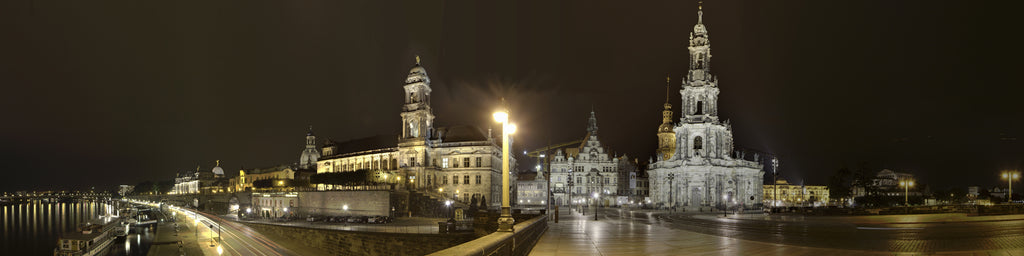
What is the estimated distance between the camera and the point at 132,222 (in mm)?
112438

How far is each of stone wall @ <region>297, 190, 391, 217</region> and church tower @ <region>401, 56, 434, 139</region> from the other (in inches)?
605

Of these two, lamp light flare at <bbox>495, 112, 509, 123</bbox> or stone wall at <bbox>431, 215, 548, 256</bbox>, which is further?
lamp light flare at <bbox>495, 112, 509, 123</bbox>

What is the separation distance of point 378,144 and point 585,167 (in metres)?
41.4

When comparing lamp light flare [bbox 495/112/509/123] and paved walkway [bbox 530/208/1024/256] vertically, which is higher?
lamp light flare [bbox 495/112/509/123]

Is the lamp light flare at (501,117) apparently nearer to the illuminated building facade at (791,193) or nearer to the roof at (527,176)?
the roof at (527,176)

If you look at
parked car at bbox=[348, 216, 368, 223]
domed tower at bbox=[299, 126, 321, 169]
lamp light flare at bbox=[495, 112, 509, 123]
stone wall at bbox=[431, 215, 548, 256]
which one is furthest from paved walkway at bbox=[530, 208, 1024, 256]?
domed tower at bbox=[299, 126, 321, 169]

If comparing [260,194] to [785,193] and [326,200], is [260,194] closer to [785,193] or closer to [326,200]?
[326,200]

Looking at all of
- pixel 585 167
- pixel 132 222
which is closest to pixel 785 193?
pixel 585 167

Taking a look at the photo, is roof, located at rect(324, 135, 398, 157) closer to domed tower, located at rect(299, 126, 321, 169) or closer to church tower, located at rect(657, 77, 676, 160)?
domed tower, located at rect(299, 126, 321, 169)

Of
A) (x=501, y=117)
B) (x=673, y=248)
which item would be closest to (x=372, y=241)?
(x=673, y=248)

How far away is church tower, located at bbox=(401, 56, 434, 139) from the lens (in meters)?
82.6

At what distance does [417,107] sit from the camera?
270 ft

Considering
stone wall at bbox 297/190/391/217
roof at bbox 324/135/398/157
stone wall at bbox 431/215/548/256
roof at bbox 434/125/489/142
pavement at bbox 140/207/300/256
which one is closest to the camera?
stone wall at bbox 431/215/548/256

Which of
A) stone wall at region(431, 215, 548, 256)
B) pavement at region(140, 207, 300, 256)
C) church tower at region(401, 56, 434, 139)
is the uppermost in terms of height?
church tower at region(401, 56, 434, 139)
